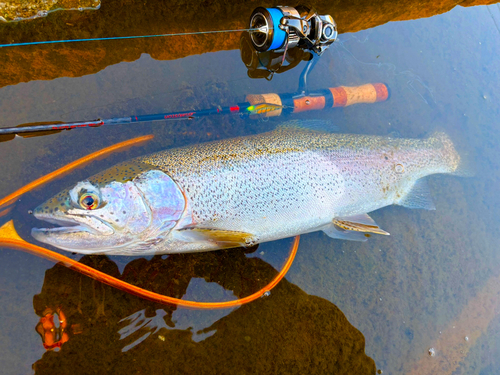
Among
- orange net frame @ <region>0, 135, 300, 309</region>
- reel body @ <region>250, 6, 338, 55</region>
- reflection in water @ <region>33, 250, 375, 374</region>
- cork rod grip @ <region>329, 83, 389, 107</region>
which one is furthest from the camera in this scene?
cork rod grip @ <region>329, 83, 389, 107</region>

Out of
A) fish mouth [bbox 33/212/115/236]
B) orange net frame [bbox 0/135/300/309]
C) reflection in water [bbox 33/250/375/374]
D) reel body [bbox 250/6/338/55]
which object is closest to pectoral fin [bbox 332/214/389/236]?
reflection in water [bbox 33/250/375/374]

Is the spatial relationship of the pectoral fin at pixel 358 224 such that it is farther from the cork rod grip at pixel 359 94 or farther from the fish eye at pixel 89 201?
the fish eye at pixel 89 201

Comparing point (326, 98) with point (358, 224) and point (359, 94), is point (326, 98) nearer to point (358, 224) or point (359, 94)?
point (359, 94)

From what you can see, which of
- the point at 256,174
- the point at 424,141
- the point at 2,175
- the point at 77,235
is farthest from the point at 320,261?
the point at 2,175

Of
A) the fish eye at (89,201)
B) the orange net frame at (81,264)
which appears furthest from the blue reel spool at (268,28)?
the fish eye at (89,201)

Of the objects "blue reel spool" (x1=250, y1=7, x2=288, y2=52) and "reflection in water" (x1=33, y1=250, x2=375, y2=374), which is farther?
"blue reel spool" (x1=250, y1=7, x2=288, y2=52)

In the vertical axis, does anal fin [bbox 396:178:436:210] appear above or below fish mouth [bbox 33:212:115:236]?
above

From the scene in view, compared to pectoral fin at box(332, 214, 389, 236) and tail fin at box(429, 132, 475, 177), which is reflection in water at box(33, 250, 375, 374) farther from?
tail fin at box(429, 132, 475, 177)
